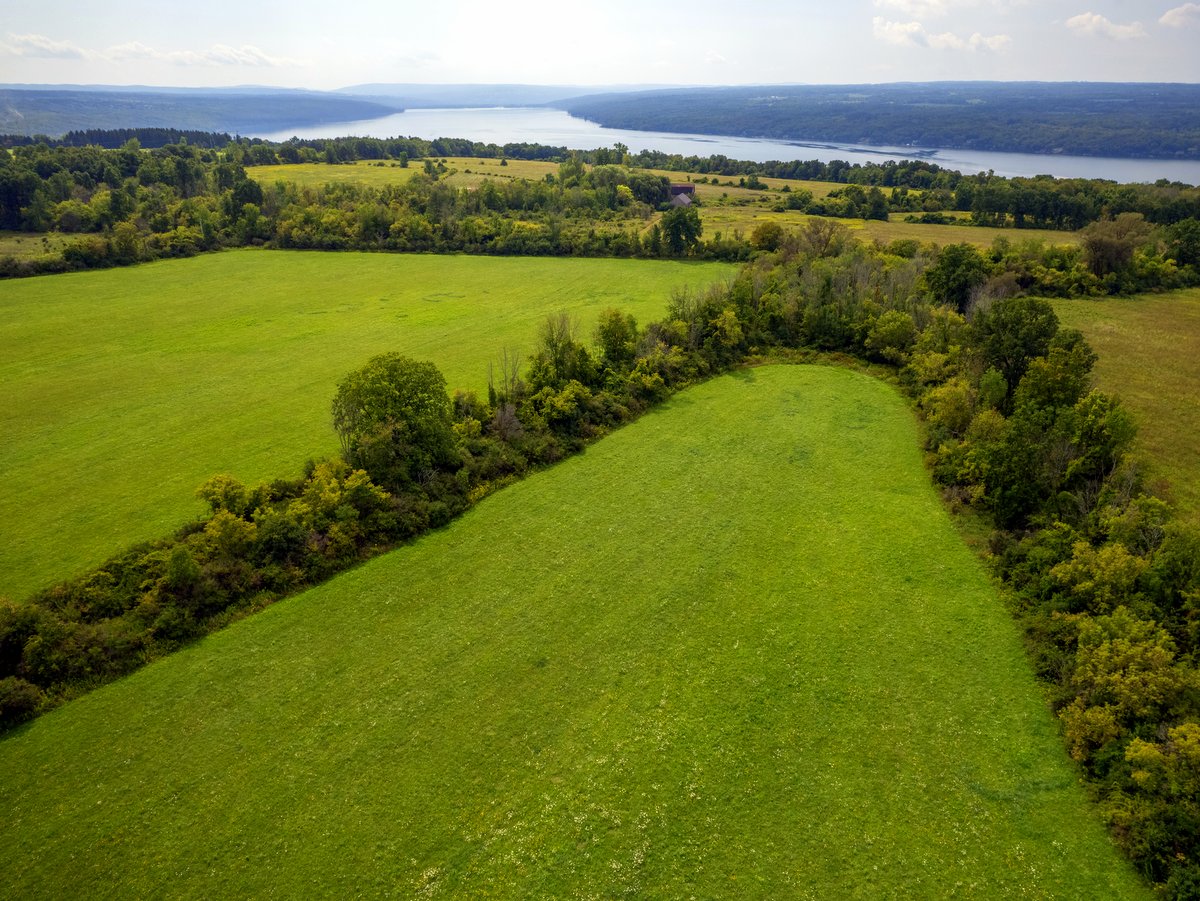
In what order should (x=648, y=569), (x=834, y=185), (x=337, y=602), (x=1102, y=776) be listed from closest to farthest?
(x=1102, y=776) < (x=337, y=602) < (x=648, y=569) < (x=834, y=185)

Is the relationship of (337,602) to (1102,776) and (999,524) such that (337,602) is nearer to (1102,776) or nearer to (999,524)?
(1102,776)

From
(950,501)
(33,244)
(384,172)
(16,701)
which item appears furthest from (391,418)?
(384,172)

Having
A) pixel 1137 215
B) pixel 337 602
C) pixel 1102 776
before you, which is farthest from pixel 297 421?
pixel 1137 215

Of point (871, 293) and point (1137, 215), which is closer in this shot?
point (871, 293)

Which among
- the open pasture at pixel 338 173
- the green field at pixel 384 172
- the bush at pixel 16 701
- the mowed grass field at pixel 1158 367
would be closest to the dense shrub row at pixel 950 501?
the bush at pixel 16 701

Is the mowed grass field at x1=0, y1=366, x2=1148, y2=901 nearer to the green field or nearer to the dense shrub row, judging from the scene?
the dense shrub row

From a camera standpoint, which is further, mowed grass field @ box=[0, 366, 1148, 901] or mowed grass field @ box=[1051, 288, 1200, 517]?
mowed grass field @ box=[1051, 288, 1200, 517]

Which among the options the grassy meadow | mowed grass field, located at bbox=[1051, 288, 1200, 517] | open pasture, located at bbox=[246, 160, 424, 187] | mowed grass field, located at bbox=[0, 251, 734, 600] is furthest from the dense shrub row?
open pasture, located at bbox=[246, 160, 424, 187]
